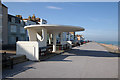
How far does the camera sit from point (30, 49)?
1202 cm

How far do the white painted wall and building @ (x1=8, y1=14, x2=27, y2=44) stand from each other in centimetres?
2123

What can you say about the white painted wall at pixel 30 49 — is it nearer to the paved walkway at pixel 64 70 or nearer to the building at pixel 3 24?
the paved walkway at pixel 64 70

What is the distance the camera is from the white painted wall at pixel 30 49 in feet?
38.7

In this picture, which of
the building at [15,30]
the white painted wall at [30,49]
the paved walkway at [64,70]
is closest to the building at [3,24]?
the building at [15,30]

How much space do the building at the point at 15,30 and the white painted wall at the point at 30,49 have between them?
21.2 meters

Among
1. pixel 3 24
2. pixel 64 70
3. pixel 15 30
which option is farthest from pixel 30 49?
pixel 15 30

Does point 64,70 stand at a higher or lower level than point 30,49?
lower

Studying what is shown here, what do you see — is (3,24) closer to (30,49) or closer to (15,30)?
(15,30)

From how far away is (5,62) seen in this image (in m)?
8.66

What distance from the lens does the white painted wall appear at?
38.7ft

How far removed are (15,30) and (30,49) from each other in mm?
23903

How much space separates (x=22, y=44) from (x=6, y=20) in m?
19.9

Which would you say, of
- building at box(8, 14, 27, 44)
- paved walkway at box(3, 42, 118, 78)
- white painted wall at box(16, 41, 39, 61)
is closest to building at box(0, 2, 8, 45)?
building at box(8, 14, 27, 44)

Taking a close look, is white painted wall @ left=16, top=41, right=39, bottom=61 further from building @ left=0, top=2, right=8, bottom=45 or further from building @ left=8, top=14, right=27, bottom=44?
building @ left=8, top=14, right=27, bottom=44
